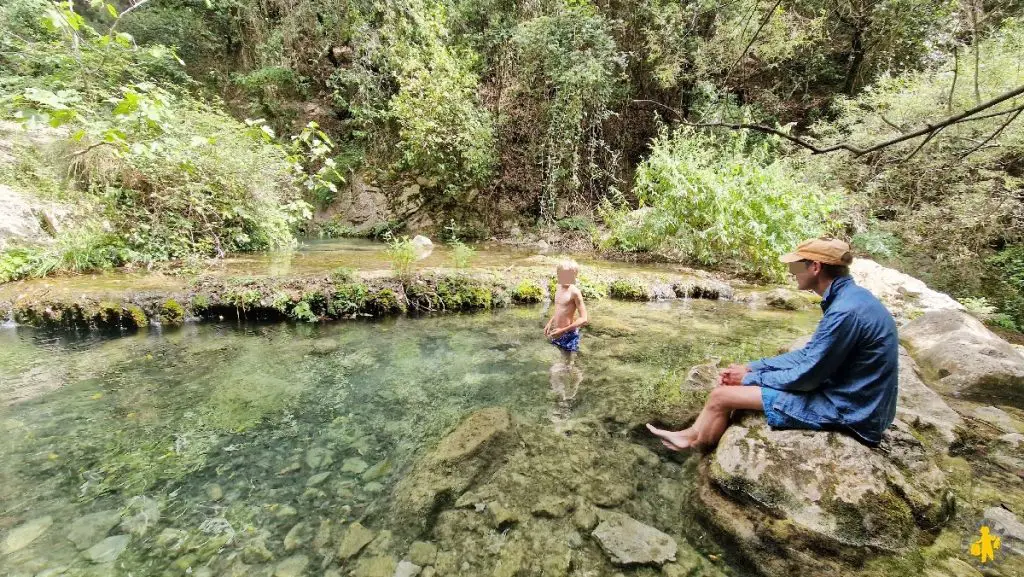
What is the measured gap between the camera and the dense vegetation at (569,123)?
905 centimetres

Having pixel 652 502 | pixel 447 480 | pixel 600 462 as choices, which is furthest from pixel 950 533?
pixel 447 480

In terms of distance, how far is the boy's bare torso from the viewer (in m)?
5.11

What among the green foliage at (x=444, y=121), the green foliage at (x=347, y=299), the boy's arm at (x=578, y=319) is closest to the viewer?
the boy's arm at (x=578, y=319)

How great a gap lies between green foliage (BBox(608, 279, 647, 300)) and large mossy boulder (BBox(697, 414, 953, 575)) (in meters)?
6.34

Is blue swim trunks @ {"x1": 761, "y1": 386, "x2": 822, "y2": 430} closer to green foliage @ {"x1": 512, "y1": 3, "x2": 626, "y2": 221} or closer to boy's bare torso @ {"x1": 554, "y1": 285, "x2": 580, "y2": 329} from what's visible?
boy's bare torso @ {"x1": 554, "y1": 285, "x2": 580, "y2": 329}

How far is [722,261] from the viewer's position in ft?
39.7

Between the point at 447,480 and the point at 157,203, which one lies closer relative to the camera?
the point at 447,480

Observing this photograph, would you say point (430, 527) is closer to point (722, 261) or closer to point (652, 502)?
point (652, 502)

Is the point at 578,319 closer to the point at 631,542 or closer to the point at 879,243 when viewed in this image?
the point at 631,542

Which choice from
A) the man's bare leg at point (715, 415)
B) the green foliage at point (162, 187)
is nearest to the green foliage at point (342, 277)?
the green foliage at point (162, 187)

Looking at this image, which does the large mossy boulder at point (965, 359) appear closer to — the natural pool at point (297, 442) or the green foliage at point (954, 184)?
the natural pool at point (297, 442)

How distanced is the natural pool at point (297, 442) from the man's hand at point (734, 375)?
0.86 meters

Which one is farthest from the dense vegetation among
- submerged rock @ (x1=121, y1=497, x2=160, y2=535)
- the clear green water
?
submerged rock @ (x1=121, y1=497, x2=160, y2=535)

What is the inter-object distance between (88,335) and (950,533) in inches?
394
